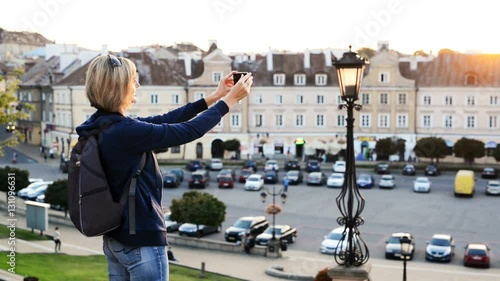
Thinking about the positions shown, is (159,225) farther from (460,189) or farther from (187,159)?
(187,159)

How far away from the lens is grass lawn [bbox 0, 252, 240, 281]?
1755cm

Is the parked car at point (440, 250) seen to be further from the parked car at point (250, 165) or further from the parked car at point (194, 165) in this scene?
the parked car at point (194, 165)

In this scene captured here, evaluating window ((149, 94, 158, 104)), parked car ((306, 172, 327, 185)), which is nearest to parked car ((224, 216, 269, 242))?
parked car ((306, 172, 327, 185))

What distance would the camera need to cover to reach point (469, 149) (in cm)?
5522

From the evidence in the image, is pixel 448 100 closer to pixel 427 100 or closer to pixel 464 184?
pixel 427 100

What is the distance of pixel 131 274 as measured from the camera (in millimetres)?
3783

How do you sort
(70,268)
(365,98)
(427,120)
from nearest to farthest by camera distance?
(70,268)
(427,120)
(365,98)

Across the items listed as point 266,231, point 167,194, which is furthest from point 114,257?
point 167,194

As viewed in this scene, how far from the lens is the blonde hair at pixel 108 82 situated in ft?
12.1

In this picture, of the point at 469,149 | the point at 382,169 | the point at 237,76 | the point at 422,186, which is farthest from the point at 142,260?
the point at 469,149

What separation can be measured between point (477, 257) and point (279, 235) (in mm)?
7990

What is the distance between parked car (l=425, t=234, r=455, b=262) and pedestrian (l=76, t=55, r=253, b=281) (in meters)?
25.9

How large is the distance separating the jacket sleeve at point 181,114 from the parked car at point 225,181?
4287cm

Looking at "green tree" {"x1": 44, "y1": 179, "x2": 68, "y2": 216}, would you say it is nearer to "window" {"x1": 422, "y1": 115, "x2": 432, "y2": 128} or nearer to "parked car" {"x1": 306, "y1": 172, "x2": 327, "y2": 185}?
"parked car" {"x1": 306, "y1": 172, "x2": 327, "y2": 185}
